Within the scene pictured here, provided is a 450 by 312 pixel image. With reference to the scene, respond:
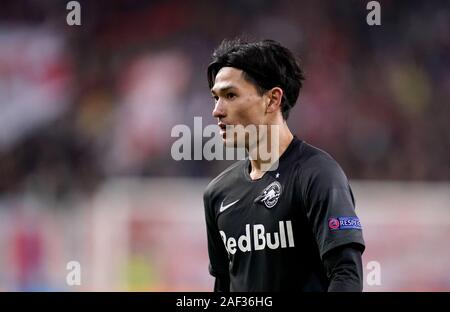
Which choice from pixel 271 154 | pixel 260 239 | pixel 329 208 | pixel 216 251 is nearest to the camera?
pixel 329 208

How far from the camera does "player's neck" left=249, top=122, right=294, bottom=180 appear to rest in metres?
3.37

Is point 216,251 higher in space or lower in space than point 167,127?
lower

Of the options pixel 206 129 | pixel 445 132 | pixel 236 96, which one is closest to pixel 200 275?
pixel 206 129

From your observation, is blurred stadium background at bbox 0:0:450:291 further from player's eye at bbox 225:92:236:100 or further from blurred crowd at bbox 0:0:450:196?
player's eye at bbox 225:92:236:100

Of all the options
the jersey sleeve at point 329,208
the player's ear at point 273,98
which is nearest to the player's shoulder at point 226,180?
the player's ear at point 273,98

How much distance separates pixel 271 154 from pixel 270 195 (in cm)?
23

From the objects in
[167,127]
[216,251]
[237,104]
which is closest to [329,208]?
[237,104]

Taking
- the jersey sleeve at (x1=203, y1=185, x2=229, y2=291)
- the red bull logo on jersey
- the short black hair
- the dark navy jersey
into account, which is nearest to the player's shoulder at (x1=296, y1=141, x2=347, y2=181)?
the dark navy jersey

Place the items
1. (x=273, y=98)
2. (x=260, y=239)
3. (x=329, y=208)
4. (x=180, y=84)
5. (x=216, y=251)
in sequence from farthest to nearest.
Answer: (x=180, y=84) → (x=216, y=251) → (x=273, y=98) → (x=260, y=239) → (x=329, y=208)

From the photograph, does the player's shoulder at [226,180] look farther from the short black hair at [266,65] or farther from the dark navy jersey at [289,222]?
the short black hair at [266,65]

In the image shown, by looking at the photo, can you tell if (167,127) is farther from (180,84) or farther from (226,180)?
(226,180)

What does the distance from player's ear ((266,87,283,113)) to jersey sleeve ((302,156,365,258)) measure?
0.50 metres

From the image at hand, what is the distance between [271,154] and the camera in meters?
3.39

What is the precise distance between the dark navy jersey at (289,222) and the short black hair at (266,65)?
1.01ft
